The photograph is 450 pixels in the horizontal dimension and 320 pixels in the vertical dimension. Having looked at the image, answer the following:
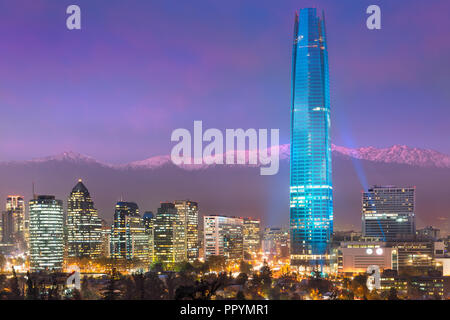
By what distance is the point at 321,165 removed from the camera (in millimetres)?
71312

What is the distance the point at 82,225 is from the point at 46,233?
1138 centimetres

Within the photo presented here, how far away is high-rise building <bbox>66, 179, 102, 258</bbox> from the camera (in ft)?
269

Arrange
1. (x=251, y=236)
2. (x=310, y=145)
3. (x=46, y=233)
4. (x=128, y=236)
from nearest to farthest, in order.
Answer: (x=310, y=145)
(x=46, y=233)
(x=128, y=236)
(x=251, y=236)

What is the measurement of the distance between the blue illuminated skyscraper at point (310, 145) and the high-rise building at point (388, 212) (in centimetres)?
1334

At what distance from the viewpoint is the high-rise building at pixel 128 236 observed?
79500mm

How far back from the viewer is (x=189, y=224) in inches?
3332

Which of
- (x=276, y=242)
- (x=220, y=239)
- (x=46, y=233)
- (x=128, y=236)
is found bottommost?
(x=276, y=242)

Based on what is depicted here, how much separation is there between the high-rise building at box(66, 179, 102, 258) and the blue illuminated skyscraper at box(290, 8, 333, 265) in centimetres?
2805

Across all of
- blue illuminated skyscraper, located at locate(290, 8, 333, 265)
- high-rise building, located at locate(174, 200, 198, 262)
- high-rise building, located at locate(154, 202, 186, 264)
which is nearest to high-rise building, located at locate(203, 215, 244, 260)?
high-rise building, located at locate(174, 200, 198, 262)

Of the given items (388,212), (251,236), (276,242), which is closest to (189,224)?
(251,236)

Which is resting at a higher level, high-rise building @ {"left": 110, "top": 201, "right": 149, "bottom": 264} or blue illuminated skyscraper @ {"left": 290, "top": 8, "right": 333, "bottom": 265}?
blue illuminated skyscraper @ {"left": 290, "top": 8, "right": 333, "bottom": 265}

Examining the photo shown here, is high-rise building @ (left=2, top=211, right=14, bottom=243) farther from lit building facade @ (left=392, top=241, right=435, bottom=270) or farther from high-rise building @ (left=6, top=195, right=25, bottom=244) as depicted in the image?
lit building facade @ (left=392, top=241, right=435, bottom=270)

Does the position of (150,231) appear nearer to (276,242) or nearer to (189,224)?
(189,224)
